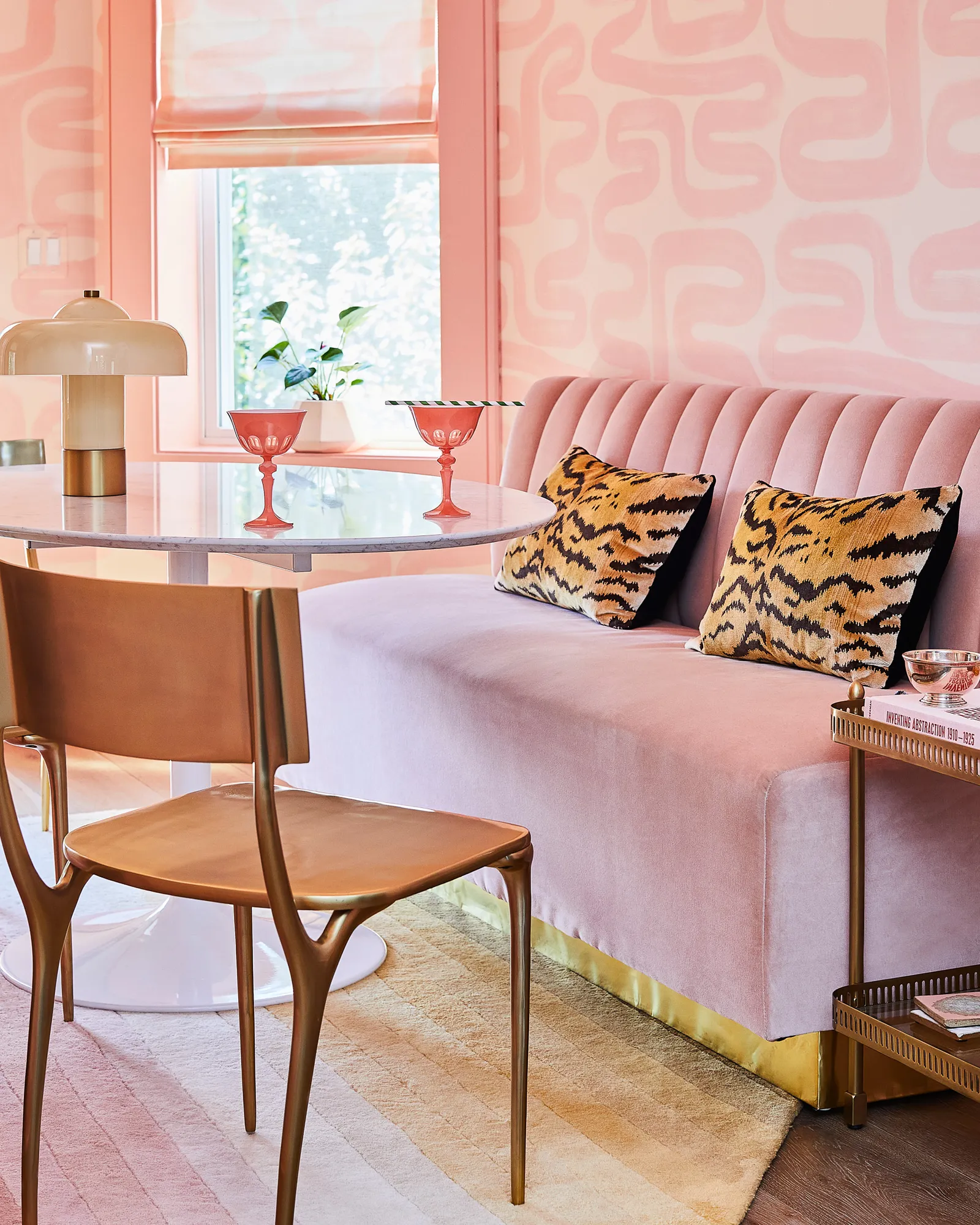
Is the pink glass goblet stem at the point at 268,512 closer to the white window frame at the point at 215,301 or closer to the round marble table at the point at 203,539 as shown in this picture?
the round marble table at the point at 203,539

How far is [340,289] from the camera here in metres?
4.44

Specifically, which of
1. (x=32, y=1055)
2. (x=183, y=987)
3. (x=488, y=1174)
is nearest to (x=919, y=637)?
(x=488, y=1174)

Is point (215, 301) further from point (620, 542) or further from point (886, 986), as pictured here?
point (886, 986)

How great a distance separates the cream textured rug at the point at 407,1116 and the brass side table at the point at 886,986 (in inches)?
7.3

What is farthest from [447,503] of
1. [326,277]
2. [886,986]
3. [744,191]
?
[326,277]

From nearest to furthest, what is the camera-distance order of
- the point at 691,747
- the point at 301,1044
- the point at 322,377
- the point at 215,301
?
the point at 301,1044 < the point at 691,747 < the point at 322,377 < the point at 215,301

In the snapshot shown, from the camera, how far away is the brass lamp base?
2.38 metres

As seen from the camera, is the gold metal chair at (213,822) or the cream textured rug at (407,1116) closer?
the gold metal chair at (213,822)

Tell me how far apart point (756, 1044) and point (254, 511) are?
1.08 m

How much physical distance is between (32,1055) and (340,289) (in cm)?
318

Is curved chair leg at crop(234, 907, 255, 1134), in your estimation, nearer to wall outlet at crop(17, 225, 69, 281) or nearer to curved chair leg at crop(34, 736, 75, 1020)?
curved chair leg at crop(34, 736, 75, 1020)

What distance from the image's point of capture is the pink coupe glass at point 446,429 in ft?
7.19

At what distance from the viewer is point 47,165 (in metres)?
4.29

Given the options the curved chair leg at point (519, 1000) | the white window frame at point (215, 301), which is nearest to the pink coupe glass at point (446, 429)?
the curved chair leg at point (519, 1000)
